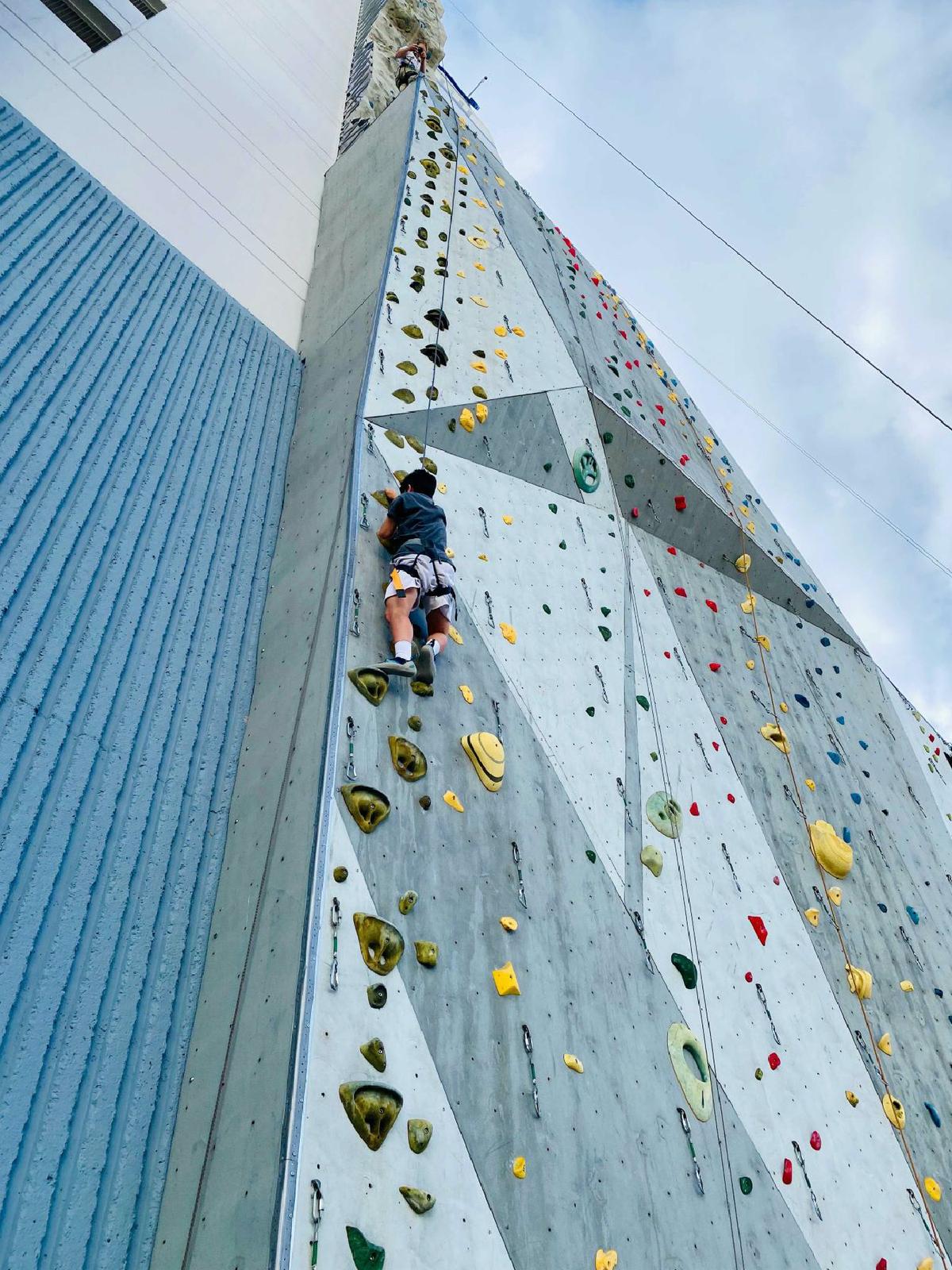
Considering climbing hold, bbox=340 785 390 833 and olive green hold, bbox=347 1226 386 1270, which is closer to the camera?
olive green hold, bbox=347 1226 386 1270

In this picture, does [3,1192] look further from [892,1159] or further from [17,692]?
[892,1159]

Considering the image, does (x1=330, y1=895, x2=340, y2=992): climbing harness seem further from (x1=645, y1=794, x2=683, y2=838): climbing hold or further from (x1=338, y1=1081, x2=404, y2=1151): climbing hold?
(x1=645, y1=794, x2=683, y2=838): climbing hold

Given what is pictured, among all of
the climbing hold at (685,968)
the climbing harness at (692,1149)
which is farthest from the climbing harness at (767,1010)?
the climbing harness at (692,1149)

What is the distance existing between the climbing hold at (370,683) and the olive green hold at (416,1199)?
42.6 inches

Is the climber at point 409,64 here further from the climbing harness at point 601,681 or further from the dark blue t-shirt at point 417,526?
the climbing harness at point 601,681

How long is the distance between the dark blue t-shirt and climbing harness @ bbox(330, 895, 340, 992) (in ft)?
3.83

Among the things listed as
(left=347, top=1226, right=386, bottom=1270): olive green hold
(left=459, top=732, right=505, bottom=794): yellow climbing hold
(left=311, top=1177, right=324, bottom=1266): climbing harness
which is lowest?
(left=347, top=1226, right=386, bottom=1270): olive green hold

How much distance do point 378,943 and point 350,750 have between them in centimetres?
47

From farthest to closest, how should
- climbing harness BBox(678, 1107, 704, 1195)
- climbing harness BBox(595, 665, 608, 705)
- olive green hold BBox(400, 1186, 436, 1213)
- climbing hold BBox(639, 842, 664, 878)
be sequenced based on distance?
climbing harness BBox(595, 665, 608, 705) → climbing hold BBox(639, 842, 664, 878) → climbing harness BBox(678, 1107, 704, 1195) → olive green hold BBox(400, 1186, 436, 1213)

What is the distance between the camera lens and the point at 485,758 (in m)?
2.49

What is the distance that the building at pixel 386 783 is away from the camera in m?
1.74

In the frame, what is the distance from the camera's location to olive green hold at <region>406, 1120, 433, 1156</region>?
5.62 ft

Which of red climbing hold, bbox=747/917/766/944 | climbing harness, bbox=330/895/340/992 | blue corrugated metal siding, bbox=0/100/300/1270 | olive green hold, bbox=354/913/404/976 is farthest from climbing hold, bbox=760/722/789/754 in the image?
climbing harness, bbox=330/895/340/992

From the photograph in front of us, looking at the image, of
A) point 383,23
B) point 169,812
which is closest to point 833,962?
point 169,812
